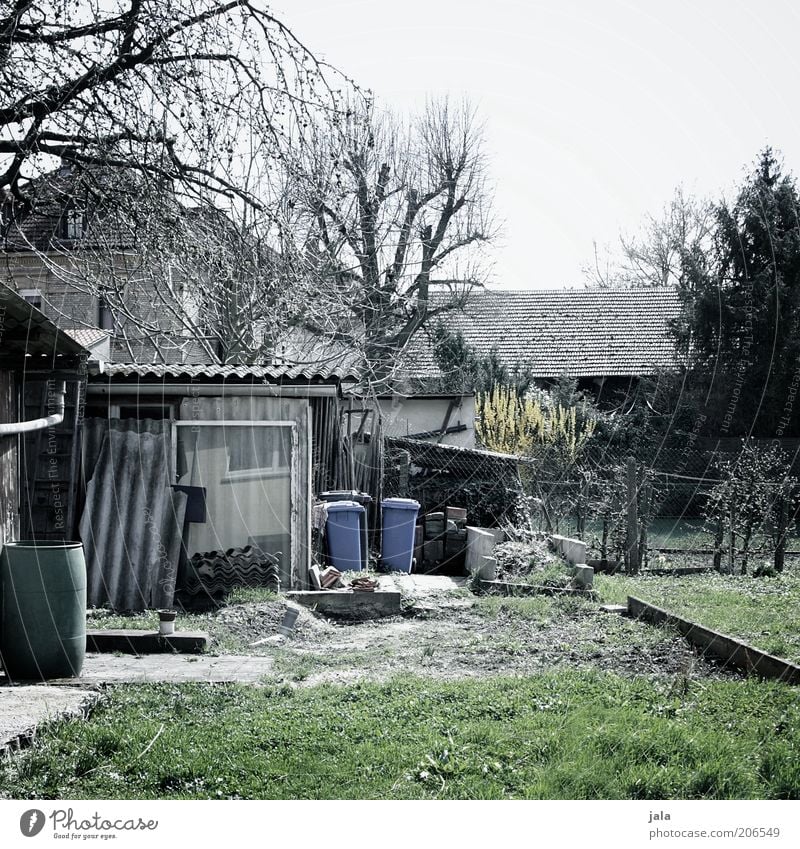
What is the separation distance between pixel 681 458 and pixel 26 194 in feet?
18.6

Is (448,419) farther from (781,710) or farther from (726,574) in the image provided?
(781,710)

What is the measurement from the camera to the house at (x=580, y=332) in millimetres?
6199

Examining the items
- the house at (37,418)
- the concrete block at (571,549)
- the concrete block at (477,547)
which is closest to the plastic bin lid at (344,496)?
the concrete block at (477,547)

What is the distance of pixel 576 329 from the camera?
21.6 ft

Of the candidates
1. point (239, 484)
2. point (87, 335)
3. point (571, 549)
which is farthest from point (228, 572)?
point (87, 335)

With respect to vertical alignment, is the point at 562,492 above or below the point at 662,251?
below

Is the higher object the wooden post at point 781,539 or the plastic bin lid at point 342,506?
the plastic bin lid at point 342,506

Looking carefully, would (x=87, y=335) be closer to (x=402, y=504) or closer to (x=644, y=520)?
(x=402, y=504)

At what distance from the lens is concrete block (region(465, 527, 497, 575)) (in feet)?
29.3

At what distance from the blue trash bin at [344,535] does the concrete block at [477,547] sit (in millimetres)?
1238

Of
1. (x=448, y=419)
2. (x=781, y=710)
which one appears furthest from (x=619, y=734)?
(x=448, y=419)

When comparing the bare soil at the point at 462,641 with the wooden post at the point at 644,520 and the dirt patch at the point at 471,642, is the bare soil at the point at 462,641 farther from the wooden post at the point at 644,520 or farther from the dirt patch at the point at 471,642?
the wooden post at the point at 644,520

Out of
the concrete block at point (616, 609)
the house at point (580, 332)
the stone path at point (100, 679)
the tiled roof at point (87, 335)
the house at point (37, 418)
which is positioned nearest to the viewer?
the stone path at point (100, 679)

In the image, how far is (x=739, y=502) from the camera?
906cm
